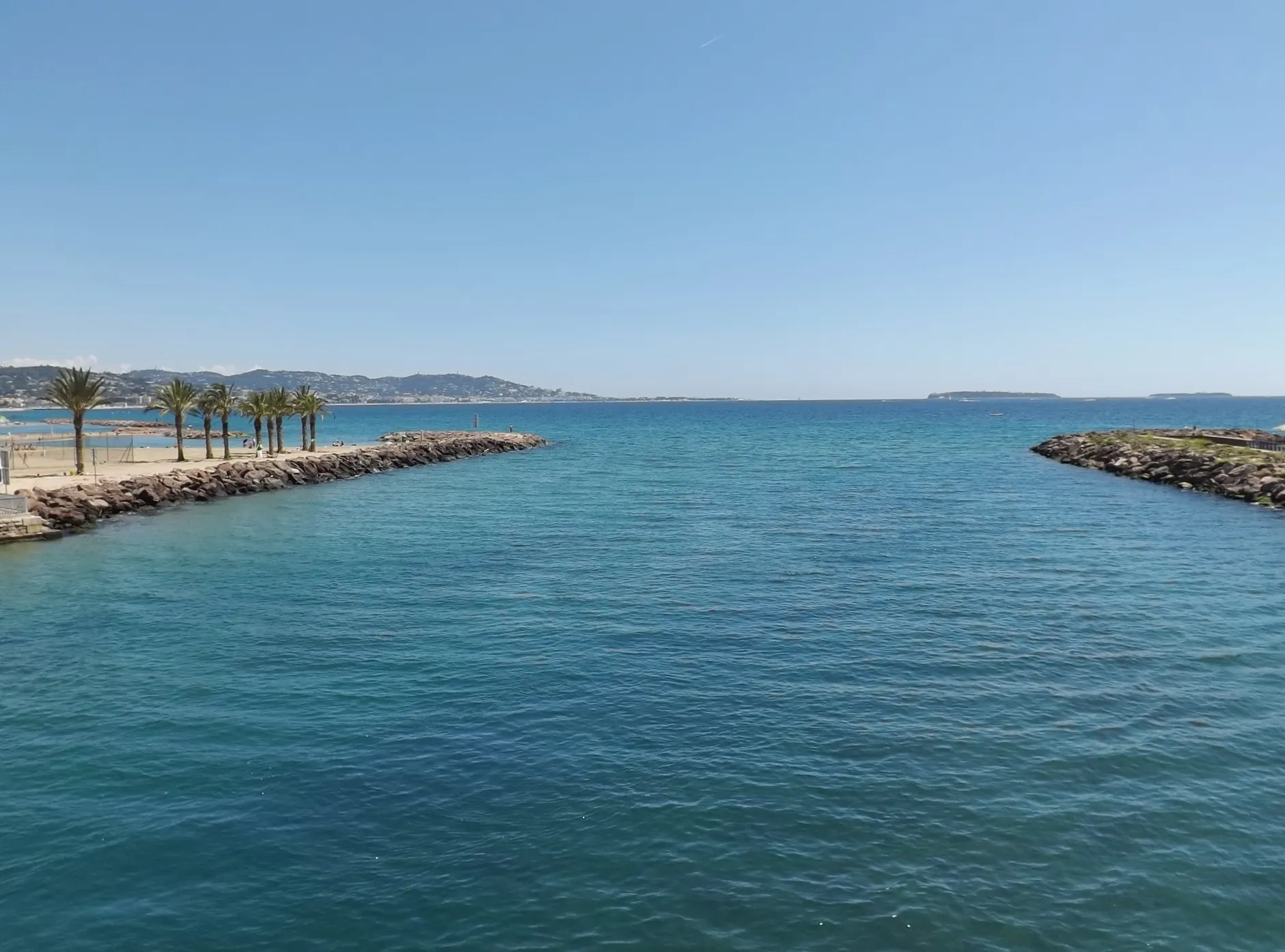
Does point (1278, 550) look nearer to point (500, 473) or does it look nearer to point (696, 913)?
point (696, 913)

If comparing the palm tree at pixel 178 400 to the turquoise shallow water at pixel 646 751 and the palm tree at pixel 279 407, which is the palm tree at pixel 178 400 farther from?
the turquoise shallow water at pixel 646 751

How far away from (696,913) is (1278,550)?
1477 inches

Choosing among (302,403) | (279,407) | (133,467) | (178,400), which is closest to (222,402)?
(178,400)

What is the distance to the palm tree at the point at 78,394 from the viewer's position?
202 ft

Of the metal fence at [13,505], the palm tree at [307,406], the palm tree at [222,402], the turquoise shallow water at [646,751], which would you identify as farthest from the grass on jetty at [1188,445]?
the palm tree at [222,402]

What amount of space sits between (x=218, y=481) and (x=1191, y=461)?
72.5 meters

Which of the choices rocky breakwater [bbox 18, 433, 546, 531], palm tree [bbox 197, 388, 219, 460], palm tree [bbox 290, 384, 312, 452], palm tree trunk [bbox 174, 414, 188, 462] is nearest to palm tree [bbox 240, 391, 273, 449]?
palm tree [bbox 197, 388, 219, 460]

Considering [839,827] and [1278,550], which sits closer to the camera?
[839,827]

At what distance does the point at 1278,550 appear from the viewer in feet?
124

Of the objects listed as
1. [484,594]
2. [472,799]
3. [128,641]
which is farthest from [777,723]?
[128,641]

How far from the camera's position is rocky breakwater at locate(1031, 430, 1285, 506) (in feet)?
184

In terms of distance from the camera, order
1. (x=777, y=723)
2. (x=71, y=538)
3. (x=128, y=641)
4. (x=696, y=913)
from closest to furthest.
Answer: (x=696, y=913)
(x=777, y=723)
(x=128, y=641)
(x=71, y=538)

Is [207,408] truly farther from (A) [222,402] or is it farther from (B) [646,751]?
(B) [646,751]

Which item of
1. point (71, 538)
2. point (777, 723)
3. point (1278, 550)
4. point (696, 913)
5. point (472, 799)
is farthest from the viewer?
point (71, 538)
